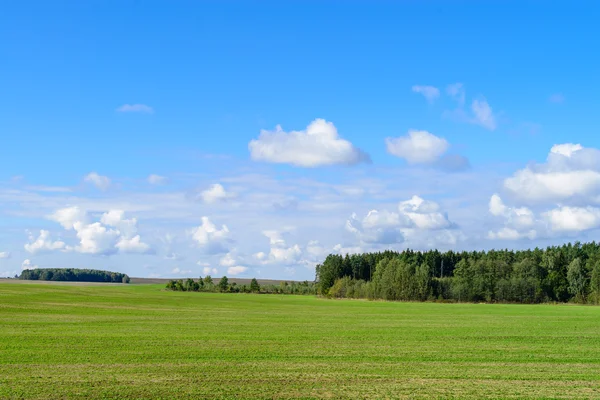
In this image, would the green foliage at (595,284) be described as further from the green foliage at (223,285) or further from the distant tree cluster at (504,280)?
the green foliage at (223,285)

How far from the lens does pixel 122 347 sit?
96.2 ft

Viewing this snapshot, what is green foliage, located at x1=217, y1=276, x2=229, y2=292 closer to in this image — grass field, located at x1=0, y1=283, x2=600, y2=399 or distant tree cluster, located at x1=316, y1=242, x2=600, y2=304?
distant tree cluster, located at x1=316, y1=242, x2=600, y2=304

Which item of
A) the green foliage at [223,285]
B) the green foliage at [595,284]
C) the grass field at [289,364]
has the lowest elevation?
the green foliage at [223,285]

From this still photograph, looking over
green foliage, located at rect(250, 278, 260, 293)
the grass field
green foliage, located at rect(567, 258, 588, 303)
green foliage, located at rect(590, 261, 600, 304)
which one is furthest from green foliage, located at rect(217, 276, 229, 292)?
the grass field

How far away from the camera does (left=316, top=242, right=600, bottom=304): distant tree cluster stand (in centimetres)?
13388

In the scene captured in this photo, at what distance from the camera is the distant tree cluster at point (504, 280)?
13388cm

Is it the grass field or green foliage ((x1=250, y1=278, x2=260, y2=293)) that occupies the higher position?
the grass field

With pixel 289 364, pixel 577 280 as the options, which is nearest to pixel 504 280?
pixel 577 280

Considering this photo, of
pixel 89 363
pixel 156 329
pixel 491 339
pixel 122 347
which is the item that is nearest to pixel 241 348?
pixel 122 347

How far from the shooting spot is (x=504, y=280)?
13575cm

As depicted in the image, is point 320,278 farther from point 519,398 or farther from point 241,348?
point 519,398

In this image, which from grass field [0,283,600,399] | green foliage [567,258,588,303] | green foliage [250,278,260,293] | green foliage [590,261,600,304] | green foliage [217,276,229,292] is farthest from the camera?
green foliage [217,276,229,292]

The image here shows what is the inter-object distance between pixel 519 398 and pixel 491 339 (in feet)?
63.9

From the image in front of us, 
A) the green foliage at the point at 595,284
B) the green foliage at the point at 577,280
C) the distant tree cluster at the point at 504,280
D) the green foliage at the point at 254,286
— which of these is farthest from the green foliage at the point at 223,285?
the green foliage at the point at 595,284
